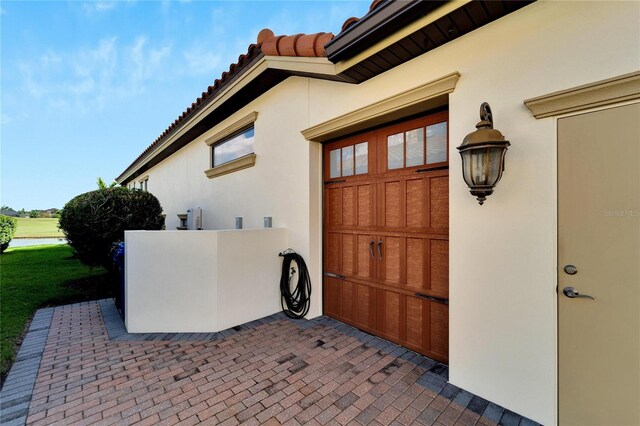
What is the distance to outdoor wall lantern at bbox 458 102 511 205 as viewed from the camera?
2.16 metres

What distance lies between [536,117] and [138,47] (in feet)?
35.7

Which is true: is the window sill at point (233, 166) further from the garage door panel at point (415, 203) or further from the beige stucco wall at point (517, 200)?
the beige stucco wall at point (517, 200)

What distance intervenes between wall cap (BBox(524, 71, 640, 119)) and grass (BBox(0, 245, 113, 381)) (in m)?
5.73

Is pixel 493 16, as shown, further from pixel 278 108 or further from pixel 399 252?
pixel 278 108

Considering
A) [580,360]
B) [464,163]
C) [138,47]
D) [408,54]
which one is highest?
[138,47]

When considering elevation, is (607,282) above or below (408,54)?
below

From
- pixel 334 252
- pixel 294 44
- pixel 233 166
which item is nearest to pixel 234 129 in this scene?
pixel 233 166

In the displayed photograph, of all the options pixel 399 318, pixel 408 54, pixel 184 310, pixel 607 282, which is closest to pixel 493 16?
pixel 408 54

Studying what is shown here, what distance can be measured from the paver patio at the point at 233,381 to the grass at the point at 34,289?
30 centimetres

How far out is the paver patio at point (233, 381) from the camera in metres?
2.26

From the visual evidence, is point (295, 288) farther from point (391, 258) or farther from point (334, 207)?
point (391, 258)

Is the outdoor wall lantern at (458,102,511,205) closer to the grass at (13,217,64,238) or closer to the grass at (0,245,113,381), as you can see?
the grass at (0,245,113,381)

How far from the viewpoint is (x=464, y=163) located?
91.3 inches

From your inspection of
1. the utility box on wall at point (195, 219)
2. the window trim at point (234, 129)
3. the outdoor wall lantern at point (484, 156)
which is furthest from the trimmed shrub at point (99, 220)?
the outdoor wall lantern at point (484, 156)
